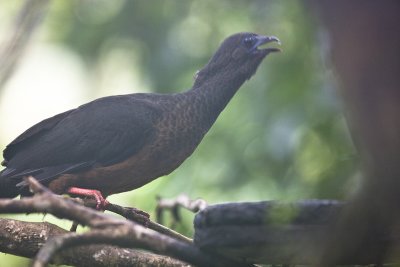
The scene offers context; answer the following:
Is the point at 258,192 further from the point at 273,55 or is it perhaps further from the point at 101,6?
the point at 101,6

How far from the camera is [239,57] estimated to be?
468 cm

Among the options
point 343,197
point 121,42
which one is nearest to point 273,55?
point 121,42

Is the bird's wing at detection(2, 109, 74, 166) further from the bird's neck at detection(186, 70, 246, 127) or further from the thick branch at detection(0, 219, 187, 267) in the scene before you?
the thick branch at detection(0, 219, 187, 267)

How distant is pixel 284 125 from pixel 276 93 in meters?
0.32

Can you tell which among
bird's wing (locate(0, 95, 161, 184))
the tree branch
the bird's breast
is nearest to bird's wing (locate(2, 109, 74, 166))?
bird's wing (locate(0, 95, 161, 184))

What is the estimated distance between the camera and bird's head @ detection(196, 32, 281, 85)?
466 centimetres

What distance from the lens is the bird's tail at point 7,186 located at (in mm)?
4195

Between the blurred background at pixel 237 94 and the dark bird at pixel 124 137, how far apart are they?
1.45 ft

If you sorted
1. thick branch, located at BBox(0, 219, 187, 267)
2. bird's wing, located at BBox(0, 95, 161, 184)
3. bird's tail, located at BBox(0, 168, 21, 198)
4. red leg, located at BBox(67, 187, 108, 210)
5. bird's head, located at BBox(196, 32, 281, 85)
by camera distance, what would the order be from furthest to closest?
bird's head, located at BBox(196, 32, 281, 85) < bird's wing, located at BBox(0, 95, 161, 184) < bird's tail, located at BBox(0, 168, 21, 198) < red leg, located at BBox(67, 187, 108, 210) < thick branch, located at BBox(0, 219, 187, 267)

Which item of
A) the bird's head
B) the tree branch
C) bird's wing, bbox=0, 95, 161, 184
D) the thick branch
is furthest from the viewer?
the bird's head

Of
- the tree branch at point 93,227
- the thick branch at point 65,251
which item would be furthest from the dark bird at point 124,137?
the tree branch at point 93,227

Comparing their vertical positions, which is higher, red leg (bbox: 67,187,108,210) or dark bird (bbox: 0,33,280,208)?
dark bird (bbox: 0,33,280,208)

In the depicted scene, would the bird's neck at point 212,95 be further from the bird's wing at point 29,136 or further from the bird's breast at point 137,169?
the bird's wing at point 29,136

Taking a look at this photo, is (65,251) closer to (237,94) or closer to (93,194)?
(93,194)
